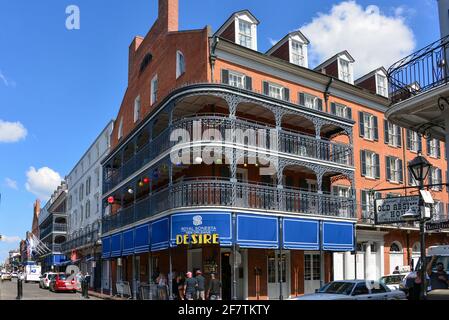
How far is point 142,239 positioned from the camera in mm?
25516

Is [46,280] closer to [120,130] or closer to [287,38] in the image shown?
[120,130]

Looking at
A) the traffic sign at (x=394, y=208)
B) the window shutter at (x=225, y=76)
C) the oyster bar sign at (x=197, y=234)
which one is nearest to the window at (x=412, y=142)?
the window shutter at (x=225, y=76)

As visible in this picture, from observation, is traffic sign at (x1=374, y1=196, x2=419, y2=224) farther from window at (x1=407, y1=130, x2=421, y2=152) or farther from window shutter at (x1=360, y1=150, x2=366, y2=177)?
window at (x1=407, y1=130, x2=421, y2=152)

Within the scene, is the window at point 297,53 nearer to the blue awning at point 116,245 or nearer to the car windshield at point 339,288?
the blue awning at point 116,245

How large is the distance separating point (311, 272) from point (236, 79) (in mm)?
11248

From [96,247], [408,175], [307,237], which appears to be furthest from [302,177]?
[96,247]

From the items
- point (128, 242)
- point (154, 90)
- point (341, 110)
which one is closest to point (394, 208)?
point (128, 242)

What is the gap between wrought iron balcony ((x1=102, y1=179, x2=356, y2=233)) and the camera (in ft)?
70.6

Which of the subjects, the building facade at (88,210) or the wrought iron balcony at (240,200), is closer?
the wrought iron balcony at (240,200)

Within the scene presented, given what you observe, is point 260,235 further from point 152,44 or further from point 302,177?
point 152,44

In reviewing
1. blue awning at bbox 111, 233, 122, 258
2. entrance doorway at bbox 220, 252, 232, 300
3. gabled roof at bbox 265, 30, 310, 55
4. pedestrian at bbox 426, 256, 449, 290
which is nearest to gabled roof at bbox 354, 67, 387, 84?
gabled roof at bbox 265, 30, 310, 55

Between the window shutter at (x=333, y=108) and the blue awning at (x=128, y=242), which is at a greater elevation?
the window shutter at (x=333, y=108)

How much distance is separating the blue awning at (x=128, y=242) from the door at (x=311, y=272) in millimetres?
9495

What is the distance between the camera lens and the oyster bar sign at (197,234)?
20.6 meters
